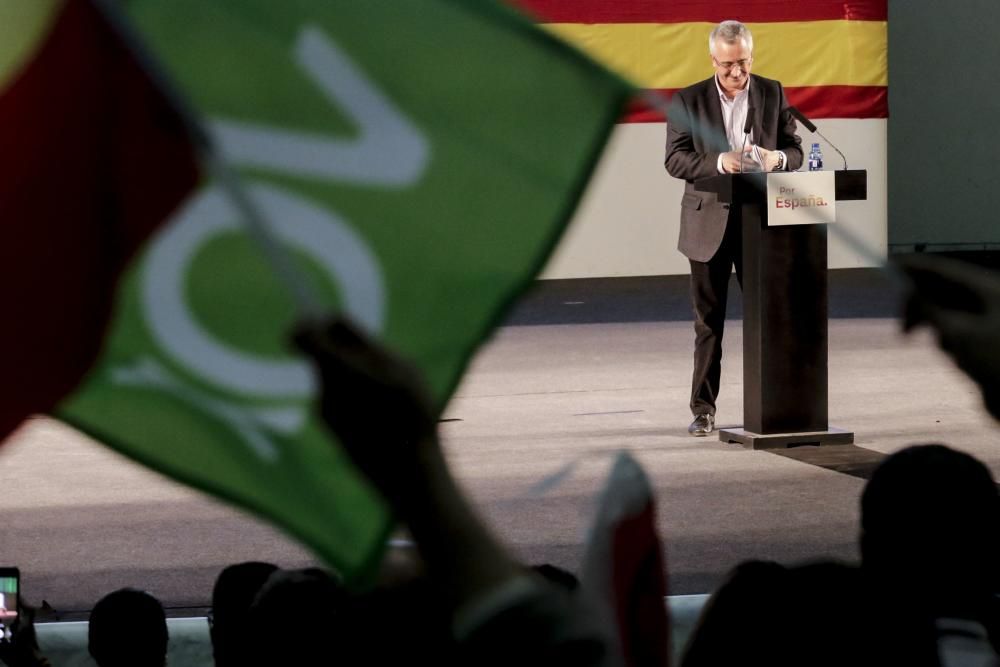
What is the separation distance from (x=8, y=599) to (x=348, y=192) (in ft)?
5.22

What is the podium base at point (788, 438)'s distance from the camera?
8.13 meters

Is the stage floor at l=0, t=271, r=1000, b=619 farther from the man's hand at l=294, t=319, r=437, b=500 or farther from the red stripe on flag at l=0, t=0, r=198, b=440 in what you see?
the man's hand at l=294, t=319, r=437, b=500

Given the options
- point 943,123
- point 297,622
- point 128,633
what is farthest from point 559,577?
point 943,123

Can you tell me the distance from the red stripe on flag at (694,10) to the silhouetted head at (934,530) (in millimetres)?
14833

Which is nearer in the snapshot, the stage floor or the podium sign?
the stage floor

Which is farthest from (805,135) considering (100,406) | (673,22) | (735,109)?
(100,406)

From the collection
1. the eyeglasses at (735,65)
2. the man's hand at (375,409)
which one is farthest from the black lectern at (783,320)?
the man's hand at (375,409)

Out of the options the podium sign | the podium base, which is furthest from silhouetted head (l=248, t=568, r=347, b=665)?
the podium base

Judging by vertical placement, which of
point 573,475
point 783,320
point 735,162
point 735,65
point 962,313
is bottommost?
point 573,475

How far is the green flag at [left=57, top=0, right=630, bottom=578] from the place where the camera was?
7.46 ft

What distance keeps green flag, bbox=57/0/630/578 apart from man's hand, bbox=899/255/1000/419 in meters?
0.57

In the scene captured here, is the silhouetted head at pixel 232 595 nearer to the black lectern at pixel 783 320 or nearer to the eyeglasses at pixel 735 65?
the black lectern at pixel 783 320

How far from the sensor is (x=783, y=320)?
8016mm

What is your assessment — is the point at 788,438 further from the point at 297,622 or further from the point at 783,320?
the point at 297,622
